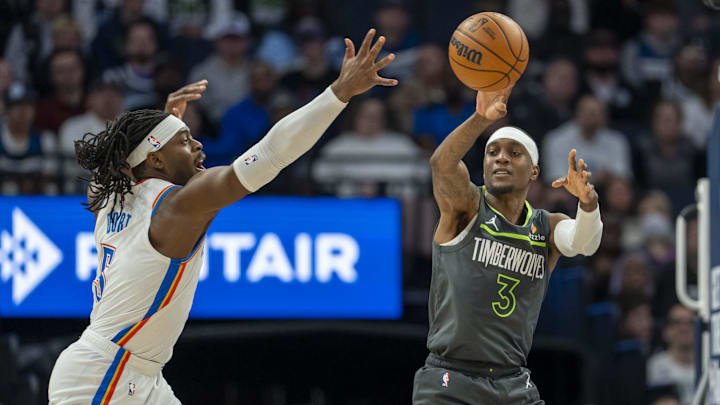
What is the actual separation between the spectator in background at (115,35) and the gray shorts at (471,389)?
7876mm

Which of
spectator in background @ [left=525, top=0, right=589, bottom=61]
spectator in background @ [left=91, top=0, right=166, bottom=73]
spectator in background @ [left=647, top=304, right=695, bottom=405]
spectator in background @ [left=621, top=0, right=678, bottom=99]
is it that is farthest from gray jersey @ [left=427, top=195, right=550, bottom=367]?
spectator in background @ [left=621, top=0, right=678, bottom=99]

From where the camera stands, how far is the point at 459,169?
6531mm

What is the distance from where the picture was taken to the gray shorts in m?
6.56

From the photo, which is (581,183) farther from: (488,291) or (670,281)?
(670,281)

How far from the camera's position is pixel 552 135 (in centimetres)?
1337

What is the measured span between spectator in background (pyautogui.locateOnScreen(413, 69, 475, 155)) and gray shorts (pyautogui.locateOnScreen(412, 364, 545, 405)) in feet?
20.9

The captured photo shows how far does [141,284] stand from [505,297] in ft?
6.28

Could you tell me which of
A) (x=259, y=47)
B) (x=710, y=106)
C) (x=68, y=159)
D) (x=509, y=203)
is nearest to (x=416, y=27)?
(x=259, y=47)

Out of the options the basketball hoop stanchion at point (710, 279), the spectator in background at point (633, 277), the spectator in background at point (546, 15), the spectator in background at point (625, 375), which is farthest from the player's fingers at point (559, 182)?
the spectator in background at point (546, 15)

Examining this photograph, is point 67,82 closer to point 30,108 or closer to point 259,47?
point 30,108

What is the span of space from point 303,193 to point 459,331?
512cm

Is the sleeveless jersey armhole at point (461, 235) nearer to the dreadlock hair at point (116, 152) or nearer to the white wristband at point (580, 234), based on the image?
the white wristband at point (580, 234)

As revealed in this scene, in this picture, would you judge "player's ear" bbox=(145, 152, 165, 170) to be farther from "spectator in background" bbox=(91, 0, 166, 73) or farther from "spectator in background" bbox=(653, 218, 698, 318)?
"spectator in background" bbox=(91, 0, 166, 73)

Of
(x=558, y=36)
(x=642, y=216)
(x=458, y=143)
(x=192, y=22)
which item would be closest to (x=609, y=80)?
(x=558, y=36)
